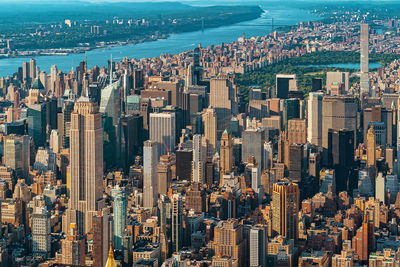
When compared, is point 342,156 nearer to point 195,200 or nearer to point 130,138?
point 130,138

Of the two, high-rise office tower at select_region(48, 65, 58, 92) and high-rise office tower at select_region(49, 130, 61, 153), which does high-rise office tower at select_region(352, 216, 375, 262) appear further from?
high-rise office tower at select_region(48, 65, 58, 92)

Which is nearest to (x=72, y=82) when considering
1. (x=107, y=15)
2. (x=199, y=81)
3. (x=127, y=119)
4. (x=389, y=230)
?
(x=199, y=81)

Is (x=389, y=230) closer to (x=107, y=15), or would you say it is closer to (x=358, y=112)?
(x=358, y=112)

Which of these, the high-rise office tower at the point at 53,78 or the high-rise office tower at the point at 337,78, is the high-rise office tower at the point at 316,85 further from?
the high-rise office tower at the point at 53,78

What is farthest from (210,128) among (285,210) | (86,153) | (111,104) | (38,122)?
(285,210)

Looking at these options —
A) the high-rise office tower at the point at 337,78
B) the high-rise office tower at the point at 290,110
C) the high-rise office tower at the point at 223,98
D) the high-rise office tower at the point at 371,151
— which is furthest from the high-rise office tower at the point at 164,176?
the high-rise office tower at the point at 337,78

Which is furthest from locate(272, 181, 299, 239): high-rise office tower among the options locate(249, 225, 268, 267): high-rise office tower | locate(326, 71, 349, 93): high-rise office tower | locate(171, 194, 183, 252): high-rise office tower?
locate(326, 71, 349, 93): high-rise office tower
